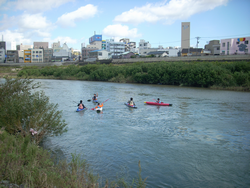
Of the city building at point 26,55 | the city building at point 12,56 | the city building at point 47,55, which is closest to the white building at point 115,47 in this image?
the city building at point 47,55

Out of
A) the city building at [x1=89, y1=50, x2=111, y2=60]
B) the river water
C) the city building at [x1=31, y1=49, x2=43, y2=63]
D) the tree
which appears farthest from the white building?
the tree

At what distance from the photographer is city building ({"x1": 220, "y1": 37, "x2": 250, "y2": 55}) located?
203 ft

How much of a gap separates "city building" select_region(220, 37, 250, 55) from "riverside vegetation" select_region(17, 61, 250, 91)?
19560 mm

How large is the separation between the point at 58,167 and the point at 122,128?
8560 millimetres

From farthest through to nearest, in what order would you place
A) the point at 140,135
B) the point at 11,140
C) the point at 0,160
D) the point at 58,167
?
the point at 140,135, the point at 11,140, the point at 58,167, the point at 0,160

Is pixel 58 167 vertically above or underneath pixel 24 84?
underneath

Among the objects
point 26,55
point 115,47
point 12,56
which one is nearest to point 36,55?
point 26,55

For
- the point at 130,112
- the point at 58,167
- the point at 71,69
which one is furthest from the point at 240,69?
the point at 71,69

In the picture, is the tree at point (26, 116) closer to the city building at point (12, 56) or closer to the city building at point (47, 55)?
the city building at point (47, 55)

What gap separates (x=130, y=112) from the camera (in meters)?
20.7

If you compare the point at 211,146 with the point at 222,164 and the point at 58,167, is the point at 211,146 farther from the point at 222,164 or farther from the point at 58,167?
the point at 58,167

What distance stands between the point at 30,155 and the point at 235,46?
69060 mm

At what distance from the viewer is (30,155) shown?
6887 mm

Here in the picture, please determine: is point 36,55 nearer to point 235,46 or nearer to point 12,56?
point 12,56
